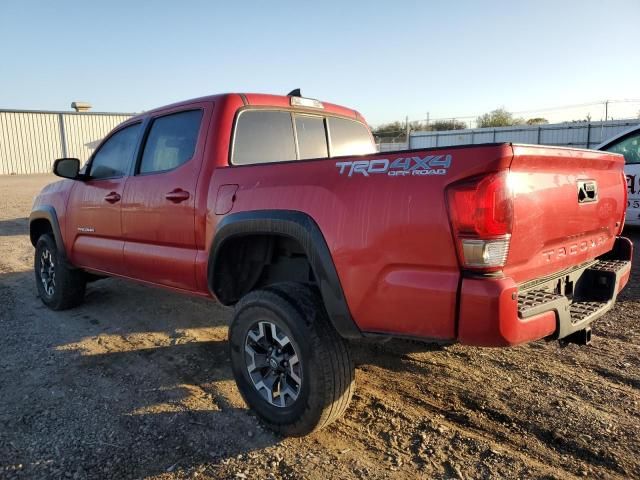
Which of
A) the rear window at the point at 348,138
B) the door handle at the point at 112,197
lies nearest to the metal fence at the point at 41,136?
the door handle at the point at 112,197

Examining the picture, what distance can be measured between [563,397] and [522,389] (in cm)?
25

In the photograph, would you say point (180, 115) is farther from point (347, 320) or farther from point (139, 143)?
point (347, 320)

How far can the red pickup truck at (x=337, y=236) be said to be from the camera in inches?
86.5

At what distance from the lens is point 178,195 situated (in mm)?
3656

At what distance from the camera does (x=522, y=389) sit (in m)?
3.34

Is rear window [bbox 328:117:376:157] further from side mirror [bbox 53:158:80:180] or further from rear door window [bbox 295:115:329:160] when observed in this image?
side mirror [bbox 53:158:80:180]

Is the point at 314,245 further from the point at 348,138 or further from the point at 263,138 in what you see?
the point at 348,138

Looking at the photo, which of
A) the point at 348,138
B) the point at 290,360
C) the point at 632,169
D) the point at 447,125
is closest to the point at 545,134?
the point at 447,125

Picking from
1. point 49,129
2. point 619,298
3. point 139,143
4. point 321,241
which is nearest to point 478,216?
point 321,241

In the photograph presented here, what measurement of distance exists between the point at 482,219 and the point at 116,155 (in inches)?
148

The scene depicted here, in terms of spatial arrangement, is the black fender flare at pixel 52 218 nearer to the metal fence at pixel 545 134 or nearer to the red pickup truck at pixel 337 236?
the red pickup truck at pixel 337 236

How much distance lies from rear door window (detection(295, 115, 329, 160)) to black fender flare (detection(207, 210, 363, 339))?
1.21m

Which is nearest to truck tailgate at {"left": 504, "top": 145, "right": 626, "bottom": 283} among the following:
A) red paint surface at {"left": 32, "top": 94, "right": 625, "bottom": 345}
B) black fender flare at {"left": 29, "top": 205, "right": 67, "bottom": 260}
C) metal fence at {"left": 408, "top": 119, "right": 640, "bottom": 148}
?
red paint surface at {"left": 32, "top": 94, "right": 625, "bottom": 345}

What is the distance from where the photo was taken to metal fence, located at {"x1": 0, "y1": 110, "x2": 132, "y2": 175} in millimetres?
34125
